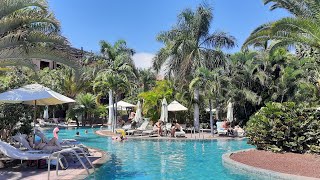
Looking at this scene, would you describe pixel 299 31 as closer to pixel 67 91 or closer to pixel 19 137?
pixel 19 137

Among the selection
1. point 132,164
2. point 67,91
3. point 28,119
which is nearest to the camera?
point 132,164

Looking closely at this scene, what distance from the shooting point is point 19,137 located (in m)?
11.0

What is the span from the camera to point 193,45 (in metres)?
27.5

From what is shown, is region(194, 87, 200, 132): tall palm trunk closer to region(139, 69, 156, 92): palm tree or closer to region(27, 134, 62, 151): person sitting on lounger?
region(27, 134, 62, 151): person sitting on lounger

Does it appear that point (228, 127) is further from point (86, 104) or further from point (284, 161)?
point (86, 104)

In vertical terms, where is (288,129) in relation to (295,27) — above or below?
below

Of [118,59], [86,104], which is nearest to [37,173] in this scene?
[118,59]

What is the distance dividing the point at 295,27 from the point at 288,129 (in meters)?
3.73

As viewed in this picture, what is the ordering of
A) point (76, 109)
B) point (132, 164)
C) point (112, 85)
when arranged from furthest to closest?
point (76, 109) → point (112, 85) → point (132, 164)

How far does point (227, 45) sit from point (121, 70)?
30.2ft

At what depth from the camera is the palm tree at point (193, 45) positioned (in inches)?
1079

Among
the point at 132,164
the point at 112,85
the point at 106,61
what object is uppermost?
the point at 106,61

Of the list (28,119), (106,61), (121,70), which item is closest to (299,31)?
(28,119)

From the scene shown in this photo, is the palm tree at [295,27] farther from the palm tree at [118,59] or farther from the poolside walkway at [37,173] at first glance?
the palm tree at [118,59]
